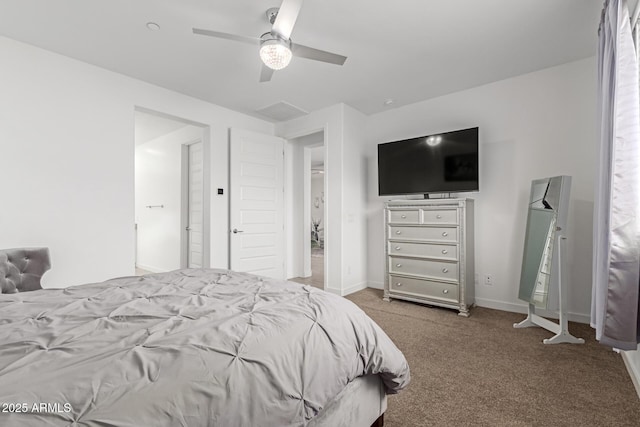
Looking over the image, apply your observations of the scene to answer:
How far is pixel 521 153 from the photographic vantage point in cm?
324

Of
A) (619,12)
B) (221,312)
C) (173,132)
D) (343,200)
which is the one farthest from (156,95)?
(619,12)

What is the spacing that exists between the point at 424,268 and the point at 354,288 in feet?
3.62

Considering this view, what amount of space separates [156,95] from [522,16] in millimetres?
3659

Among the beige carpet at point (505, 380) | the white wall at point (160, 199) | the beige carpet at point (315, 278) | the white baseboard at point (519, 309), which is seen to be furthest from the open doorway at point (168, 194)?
the white baseboard at point (519, 309)

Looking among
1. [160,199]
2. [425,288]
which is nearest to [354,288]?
[425,288]

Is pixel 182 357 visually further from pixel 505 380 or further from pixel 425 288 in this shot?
pixel 425 288

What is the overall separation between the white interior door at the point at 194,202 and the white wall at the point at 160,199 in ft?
0.55

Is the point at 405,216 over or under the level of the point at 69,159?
under

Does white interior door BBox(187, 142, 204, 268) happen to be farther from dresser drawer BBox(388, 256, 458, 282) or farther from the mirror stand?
the mirror stand

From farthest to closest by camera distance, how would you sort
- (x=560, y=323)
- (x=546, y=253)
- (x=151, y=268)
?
1. (x=151, y=268)
2. (x=546, y=253)
3. (x=560, y=323)

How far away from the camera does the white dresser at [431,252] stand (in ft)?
10.6

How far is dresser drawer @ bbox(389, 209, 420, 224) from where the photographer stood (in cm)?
352

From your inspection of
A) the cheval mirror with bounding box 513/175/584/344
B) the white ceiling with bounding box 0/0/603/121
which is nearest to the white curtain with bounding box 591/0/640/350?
the white ceiling with bounding box 0/0/603/121

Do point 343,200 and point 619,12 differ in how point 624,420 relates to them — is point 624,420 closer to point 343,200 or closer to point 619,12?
point 619,12
